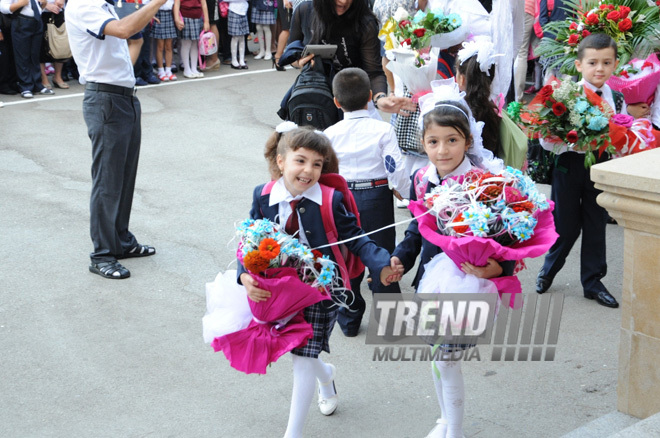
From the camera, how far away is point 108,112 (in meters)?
6.18

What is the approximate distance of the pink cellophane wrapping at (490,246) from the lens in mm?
3518

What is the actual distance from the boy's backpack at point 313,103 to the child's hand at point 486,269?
282 centimetres

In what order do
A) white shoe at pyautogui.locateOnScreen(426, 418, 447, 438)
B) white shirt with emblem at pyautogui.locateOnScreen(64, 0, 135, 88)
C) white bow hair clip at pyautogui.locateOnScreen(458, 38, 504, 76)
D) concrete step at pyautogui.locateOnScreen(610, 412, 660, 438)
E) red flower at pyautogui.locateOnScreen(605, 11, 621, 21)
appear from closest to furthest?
1. concrete step at pyautogui.locateOnScreen(610, 412, 660, 438)
2. white shoe at pyautogui.locateOnScreen(426, 418, 447, 438)
3. white bow hair clip at pyautogui.locateOnScreen(458, 38, 504, 76)
4. white shirt with emblem at pyautogui.locateOnScreen(64, 0, 135, 88)
5. red flower at pyautogui.locateOnScreen(605, 11, 621, 21)

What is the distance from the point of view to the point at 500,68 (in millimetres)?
5859

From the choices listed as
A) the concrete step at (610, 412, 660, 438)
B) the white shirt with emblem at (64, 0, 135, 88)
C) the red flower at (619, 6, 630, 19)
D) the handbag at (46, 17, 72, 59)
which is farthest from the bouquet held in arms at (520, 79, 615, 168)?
the handbag at (46, 17, 72, 59)

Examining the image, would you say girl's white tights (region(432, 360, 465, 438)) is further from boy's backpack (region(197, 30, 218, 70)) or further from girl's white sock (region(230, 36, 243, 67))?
girl's white sock (region(230, 36, 243, 67))

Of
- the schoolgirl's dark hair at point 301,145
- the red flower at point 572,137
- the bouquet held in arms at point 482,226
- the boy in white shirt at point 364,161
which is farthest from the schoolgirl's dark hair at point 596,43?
the schoolgirl's dark hair at point 301,145

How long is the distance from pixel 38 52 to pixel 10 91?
72cm

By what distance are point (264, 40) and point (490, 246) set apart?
42.5ft

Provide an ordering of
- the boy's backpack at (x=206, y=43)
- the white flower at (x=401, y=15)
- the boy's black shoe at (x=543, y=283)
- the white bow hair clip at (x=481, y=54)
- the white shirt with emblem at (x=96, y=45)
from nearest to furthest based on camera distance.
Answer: the white bow hair clip at (x=481, y=54) → the white shirt with emblem at (x=96, y=45) → the boy's black shoe at (x=543, y=283) → the white flower at (x=401, y=15) → the boy's backpack at (x=206, y=43)

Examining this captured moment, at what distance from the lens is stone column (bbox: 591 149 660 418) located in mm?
3430

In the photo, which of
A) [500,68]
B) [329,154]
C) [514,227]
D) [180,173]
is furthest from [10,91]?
[514,227]

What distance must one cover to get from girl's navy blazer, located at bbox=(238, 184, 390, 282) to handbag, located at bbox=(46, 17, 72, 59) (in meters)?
9.56

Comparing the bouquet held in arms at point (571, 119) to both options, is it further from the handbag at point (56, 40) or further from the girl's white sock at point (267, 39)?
the girl's white sock at point (267, 39)
